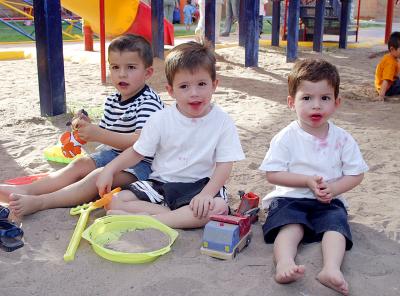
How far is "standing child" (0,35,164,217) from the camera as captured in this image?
2.37 metres

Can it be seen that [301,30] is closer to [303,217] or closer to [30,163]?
[30,163]

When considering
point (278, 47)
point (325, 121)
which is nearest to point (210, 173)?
point (325, 121)

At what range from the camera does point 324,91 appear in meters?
2.07

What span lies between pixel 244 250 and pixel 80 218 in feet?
2.19

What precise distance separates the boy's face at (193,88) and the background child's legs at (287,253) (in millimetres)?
606

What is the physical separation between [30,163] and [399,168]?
2054 millimetres

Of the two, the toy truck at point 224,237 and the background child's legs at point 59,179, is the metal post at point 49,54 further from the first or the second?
the toy truck at point 224,237

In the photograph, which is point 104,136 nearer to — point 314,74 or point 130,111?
point 130,111

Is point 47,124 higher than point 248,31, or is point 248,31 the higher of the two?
point 248,31

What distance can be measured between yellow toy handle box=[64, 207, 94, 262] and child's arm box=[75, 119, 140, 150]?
1.03 ft

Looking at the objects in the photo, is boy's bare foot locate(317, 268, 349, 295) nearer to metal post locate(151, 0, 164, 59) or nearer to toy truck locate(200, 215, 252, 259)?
toy truck locate(200, 215, 252, 259)

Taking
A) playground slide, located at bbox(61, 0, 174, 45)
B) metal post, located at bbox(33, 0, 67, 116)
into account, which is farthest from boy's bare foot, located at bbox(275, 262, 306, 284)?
playground slide, located at bbox(61, 0, 174, 45)

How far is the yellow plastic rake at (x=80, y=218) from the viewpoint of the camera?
75.7 inches

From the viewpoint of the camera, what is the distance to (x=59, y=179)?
2.53 m
